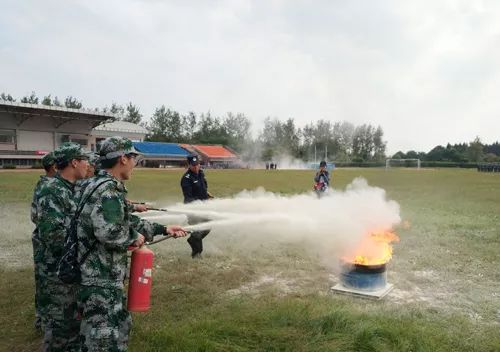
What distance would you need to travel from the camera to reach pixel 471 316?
20.9 feet

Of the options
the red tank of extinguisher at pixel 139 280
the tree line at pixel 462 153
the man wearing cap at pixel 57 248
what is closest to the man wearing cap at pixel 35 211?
the man wearing cap at pixel 57 248

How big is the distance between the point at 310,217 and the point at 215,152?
82181 mm

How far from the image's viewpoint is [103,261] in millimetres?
3652

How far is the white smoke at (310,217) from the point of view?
7836mm

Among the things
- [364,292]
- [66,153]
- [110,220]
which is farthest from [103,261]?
[364,292]

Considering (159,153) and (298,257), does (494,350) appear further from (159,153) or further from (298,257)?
(159,153)

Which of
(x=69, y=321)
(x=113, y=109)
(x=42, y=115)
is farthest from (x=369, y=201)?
(x=113, y=109)

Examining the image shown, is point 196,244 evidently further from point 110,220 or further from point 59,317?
point 110,220

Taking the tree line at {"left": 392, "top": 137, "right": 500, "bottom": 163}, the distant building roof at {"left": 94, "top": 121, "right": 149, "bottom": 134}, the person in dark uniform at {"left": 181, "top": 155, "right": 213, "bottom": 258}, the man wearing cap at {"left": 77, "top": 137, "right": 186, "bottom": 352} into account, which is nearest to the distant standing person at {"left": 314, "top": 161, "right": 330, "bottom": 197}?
the person in dark uniform at {"left": 181, "top": 155, "right": 213, "bottom": 258}

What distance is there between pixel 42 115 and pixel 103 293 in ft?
186

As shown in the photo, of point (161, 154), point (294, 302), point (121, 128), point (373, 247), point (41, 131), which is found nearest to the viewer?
point (294, 302)

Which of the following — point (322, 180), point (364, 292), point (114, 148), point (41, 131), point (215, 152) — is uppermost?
point (41, 131)

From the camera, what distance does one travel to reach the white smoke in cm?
784

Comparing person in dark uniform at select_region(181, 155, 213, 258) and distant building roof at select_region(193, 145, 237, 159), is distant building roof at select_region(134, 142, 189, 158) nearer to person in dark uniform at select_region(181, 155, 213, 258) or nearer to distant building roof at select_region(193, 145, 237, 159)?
distant building roof at select_region(193, 145, 237, 159)
